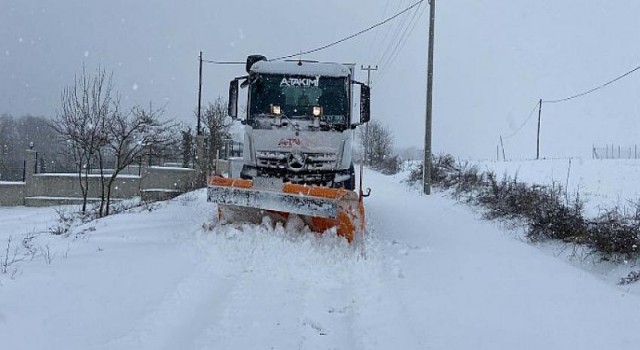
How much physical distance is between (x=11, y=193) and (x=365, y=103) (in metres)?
22.7

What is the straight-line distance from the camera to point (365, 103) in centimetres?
945

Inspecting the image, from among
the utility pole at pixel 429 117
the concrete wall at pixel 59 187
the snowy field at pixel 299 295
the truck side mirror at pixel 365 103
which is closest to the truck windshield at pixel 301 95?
the truck side mirror at pixel 365 103

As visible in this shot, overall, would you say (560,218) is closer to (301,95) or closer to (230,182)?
(301,95)

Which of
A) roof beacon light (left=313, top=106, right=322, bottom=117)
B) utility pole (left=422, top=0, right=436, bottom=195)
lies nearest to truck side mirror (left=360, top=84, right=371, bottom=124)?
roof beacon light (left=313, top=106, right=322, bottom=117)

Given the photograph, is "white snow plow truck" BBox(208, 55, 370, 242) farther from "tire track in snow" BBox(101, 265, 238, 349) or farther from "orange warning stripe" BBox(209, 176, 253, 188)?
"tire track in snow" BBox(101, 265, 238, 349)

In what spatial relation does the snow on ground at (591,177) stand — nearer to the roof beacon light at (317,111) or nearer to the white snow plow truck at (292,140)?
the white snow plow truck at (292,140)

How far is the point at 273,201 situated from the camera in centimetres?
709

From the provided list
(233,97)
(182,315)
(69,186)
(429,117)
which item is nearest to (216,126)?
(69,186)

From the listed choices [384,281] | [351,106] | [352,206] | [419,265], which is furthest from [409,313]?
[351,106]

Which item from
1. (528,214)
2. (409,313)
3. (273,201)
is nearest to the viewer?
(409,313)

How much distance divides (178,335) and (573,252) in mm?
6176

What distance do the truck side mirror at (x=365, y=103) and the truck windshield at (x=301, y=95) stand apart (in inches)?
12.1

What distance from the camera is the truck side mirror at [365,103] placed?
30.6ft

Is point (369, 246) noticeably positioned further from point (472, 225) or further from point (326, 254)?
point (472, 225)
